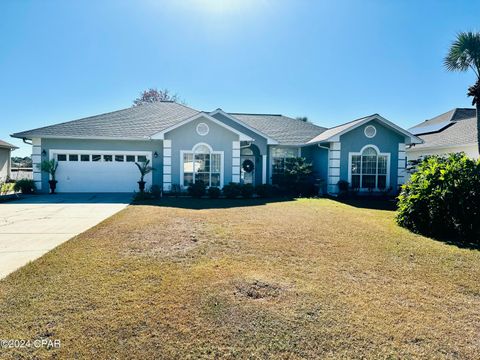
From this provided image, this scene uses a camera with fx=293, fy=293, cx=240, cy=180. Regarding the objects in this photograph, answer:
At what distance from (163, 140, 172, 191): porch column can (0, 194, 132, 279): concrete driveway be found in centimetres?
425

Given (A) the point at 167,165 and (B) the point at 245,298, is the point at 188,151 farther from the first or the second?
(B) the point at 245,298

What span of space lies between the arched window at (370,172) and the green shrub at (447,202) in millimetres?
8950

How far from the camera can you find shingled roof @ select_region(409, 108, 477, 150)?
62.0 ft

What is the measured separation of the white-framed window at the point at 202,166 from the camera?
16.5 metres

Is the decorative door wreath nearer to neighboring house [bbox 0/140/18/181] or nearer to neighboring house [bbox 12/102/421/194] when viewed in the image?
neighboring house [bbox 12/102/421/194]

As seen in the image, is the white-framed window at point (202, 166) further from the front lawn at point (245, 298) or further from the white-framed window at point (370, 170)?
the front lawn at point (245, 298)

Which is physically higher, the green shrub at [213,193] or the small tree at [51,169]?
the small tree at [51,169]

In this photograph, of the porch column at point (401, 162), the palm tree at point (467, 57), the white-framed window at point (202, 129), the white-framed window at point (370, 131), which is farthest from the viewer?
the porch column at point (401, 162)

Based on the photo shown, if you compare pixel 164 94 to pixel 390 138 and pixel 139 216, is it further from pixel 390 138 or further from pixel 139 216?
pixel 139 216

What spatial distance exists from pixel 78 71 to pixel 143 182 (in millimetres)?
7990

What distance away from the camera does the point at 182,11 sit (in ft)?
39.7

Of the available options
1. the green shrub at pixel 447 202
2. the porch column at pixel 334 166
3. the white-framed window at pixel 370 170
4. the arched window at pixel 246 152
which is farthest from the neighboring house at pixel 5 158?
the green shrub at pixel 447 202

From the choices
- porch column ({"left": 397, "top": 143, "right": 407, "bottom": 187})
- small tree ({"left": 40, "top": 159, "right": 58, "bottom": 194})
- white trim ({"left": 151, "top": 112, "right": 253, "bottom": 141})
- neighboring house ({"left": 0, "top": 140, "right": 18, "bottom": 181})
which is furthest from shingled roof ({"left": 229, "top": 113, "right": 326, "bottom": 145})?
neighboring house ({"left": 0, "top": 140, "right": 18, "bottom": 181})

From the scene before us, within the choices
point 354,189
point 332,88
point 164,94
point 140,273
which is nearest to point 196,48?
point 332,88
